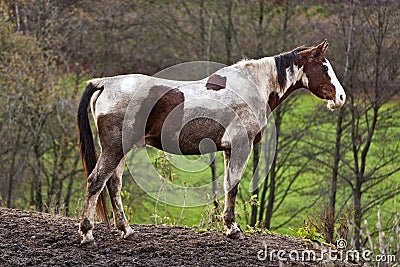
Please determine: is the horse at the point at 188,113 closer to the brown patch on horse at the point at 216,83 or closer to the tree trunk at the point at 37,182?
the brown patch on horse at the point at 216,83

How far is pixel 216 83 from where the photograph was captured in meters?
5.98

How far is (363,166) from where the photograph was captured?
1553 centimetres

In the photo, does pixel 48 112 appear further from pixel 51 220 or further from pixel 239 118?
pixel 239 118

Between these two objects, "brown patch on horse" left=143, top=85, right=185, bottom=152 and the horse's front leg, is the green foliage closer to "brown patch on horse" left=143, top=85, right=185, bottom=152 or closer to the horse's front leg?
the horse's front leg

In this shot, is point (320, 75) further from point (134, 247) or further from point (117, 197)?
point (134, 247)

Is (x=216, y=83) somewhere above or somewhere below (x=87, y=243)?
above

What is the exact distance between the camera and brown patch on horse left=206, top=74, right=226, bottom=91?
19.5 feet

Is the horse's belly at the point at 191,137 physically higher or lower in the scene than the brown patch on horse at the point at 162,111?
lower

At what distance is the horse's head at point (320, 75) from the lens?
242 inches

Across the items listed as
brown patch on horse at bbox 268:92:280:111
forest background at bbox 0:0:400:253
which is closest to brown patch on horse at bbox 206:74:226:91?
brown patch on horse at bbox 268:92:280:111

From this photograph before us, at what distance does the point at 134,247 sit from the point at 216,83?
172 cm

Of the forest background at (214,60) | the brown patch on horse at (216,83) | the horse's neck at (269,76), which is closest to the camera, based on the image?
the brown patch on horse at (216,83)

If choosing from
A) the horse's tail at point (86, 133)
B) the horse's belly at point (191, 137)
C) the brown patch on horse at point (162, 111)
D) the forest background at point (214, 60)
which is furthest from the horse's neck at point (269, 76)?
the forest background at point (214, 60)

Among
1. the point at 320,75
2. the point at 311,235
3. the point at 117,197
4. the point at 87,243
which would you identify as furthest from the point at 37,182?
the point at 320,75
